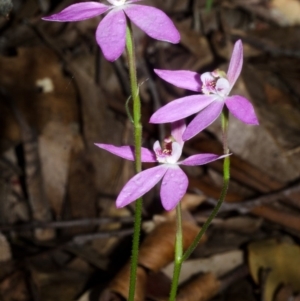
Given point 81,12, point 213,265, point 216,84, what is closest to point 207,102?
point 216,84

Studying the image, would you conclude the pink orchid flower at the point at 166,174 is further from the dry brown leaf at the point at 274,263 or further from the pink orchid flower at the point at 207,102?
the dry brown leaf at the point at 274,263

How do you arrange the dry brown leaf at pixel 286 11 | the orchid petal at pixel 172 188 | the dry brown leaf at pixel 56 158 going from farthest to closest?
1. the dry brown leaf at pixel 286 11
2. the dry brown leaf at pixel 56 158
3. the orchid petal at pixel 172 188

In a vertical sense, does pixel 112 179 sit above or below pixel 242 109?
below

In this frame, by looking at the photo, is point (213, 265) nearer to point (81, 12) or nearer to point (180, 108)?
point (180, 108)

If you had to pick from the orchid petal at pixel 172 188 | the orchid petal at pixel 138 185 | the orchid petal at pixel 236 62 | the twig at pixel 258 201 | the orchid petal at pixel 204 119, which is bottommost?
the twig at pixel 258 201

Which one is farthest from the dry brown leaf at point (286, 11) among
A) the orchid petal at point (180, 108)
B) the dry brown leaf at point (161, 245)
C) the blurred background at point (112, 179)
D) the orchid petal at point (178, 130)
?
the orchid petal at point (180, 108)

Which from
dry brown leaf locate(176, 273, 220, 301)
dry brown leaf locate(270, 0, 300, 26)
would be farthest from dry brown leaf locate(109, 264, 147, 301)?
dry brown leaf locate(270, 0, 300, 26)

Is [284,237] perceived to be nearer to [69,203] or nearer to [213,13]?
[69,203]

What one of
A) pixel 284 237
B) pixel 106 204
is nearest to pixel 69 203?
pixel 106 204
